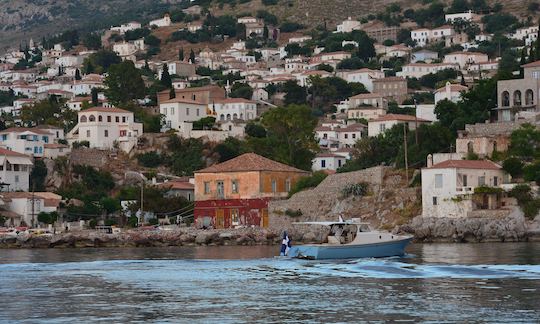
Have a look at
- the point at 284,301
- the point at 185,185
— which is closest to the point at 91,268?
the point at 284,301

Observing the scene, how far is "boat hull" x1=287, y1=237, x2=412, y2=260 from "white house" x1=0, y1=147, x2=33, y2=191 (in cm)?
4569

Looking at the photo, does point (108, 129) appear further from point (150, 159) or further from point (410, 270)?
point (410, 270)

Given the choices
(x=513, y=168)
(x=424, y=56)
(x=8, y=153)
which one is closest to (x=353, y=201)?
(x=513, y=168)

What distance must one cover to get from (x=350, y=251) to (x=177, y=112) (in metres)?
61.7

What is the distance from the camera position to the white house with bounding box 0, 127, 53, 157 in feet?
316

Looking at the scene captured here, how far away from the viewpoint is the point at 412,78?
493 feet

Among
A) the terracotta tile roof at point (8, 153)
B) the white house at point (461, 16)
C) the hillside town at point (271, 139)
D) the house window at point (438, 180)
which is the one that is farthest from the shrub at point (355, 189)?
the white house at point (461, 16)

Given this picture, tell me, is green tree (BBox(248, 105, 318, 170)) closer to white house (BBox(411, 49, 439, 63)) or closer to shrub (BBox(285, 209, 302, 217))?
shrub (BBox(285, 209, 302, 217))

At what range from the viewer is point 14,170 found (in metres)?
90.4

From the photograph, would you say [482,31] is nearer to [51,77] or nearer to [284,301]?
[51,77]

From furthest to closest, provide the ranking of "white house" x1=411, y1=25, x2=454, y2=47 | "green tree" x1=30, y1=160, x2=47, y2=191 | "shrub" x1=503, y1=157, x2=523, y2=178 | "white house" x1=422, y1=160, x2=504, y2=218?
"white house" x1=411, y1=25, x2=454, y2=47, "green tree" x1=30, y1=160, x2=47, y2=191, "shrub" x1=503, y1=157, x2=523, y2=178, "white house" x1=422, y1=160, x2=504, y2=218

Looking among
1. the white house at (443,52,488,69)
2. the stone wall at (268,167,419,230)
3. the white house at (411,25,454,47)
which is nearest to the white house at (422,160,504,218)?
the stone wall at (268,167,419,230)

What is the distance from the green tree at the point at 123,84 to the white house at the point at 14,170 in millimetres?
→ 26565

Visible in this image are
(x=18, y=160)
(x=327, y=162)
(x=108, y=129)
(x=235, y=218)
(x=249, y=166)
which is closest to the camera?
(x=235, y=218)
